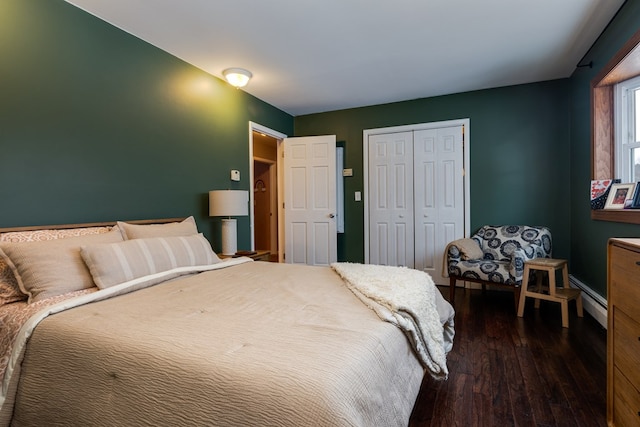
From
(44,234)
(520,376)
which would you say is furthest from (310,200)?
(520,376)

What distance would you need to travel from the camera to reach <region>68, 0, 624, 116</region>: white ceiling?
2.23 meters

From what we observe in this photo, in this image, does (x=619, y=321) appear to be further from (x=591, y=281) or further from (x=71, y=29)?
(x=71, y=29)

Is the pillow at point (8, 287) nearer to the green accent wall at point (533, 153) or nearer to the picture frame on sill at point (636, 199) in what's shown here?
the picture frame on sill at point (636, 199)

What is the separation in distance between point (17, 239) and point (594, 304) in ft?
13.6

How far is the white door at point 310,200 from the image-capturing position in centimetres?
432

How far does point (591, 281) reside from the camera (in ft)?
9.63

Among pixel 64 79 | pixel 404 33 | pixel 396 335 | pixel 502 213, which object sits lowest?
pixel 396 335

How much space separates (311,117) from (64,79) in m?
3.12

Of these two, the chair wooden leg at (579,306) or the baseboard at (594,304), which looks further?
the chair wooden leg at (579,306)

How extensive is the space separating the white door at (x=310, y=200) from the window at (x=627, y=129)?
281 centimetres

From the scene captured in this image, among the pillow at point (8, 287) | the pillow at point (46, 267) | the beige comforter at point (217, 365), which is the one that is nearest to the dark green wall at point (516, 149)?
the beige comforter at point (217, 365)

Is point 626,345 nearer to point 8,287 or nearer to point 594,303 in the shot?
point 594,303

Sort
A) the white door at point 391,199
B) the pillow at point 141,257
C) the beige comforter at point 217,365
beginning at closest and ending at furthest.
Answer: the beige comforter at point 217,365 < the pillow at point 141,257 < the white door at point 391,199

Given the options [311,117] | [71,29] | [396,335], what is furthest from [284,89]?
[396,335]
